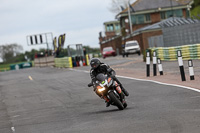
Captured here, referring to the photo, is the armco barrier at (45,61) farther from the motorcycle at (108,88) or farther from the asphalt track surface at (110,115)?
the motorcycle at (108,88)

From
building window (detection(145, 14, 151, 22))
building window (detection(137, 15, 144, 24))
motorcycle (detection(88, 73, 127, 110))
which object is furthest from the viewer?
building window (detection(137, 15, 144, 24))

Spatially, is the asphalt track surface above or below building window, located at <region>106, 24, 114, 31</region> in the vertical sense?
below

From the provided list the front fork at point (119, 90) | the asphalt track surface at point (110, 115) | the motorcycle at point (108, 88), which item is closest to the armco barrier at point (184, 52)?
the asphalt track surface at point (110, 115)

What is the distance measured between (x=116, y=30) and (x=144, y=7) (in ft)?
133

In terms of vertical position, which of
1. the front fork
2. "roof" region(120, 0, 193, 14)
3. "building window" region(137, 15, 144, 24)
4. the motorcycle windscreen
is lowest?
the front fork

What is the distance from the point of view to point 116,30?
396 ft

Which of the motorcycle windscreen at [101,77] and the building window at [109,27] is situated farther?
the building window at [109,27]

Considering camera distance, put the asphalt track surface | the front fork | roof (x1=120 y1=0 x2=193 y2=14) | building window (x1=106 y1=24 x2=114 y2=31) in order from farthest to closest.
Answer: building window (x1=106 y1=24 x2=114 y2=31), roof (x1=120 y1=0 x2=193 y2=14), the front fork, the asphalt track surface

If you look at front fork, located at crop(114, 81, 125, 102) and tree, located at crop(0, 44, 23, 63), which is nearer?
front fork, located at crop(114, 81, 125, 102)

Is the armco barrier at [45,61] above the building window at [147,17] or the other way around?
the other way around

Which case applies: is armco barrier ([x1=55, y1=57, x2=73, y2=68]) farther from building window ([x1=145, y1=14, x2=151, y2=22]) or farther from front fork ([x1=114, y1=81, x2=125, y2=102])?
front fork ([x1=114, y1=81, x2=125, y2=102])

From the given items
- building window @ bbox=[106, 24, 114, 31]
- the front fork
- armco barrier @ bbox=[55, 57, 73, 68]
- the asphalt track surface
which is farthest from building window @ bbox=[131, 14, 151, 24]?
the front fork

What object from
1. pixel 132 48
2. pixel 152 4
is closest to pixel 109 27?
pixel 152 4

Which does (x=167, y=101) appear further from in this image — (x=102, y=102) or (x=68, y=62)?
(x=68, y=62)
